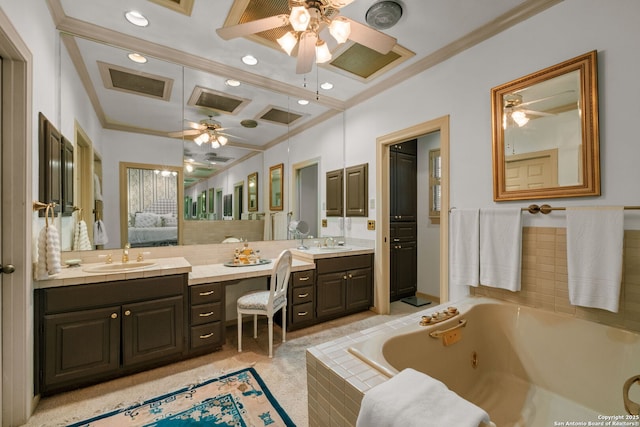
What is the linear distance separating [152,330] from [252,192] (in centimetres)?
173

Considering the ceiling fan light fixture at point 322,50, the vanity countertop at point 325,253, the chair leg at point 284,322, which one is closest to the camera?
the ceiling fan light fixture at point 322,50

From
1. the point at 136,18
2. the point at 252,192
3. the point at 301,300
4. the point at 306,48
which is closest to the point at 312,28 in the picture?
the point at 306,48

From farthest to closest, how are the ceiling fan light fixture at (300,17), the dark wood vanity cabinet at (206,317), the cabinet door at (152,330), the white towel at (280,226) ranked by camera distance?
1. the white towel at (280,226)
2. the dark wood vanity cabinet at (206,317)
3. the cabinet door at (152,330)
4. the ceiling fan light fixture at (300,17)

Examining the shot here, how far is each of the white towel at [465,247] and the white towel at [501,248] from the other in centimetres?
4

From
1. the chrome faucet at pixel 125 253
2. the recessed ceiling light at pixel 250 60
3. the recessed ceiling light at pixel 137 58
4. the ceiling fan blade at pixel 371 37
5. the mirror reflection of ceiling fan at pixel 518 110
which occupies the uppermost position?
the recessed ceiling light at pixel 250 60

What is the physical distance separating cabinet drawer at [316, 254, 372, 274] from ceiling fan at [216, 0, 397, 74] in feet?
6.61

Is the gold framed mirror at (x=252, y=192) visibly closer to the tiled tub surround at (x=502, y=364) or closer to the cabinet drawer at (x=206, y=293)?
the cabinet drawer at (x=206, y=293)

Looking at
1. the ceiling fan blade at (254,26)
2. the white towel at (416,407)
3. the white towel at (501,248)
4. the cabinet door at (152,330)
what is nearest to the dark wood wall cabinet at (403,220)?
the white towel at (501,248)

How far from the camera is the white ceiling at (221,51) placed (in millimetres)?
2074

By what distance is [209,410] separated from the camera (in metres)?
1.70

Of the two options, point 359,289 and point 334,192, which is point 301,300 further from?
point 334,192

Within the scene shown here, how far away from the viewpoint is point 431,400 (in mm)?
970

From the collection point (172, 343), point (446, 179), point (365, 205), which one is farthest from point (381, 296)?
point (172, 343)

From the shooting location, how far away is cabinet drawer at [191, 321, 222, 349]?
90.0 inches
